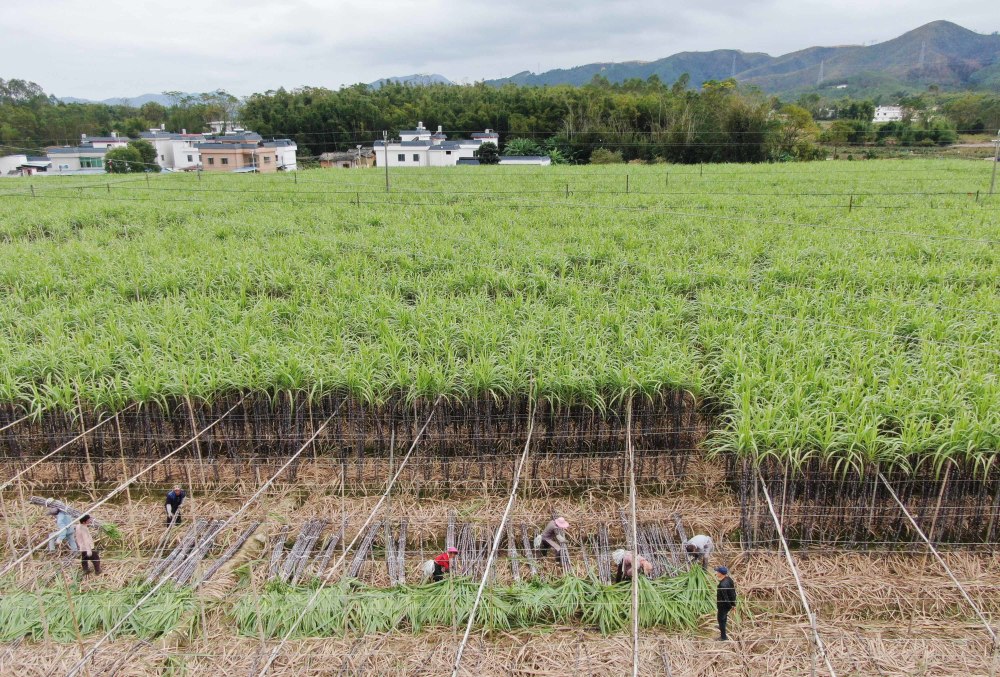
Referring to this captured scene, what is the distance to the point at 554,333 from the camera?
7.24 m

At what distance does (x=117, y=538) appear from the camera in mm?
5113

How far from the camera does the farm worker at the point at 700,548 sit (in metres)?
4.52

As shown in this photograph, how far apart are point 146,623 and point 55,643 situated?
22.5 inches

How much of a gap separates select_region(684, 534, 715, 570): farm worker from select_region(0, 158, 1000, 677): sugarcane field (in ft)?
0.07

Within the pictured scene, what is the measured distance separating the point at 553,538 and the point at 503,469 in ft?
3.13

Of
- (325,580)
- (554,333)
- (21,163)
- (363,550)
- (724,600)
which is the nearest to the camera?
(724,600)

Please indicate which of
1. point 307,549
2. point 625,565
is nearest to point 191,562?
point 307,549

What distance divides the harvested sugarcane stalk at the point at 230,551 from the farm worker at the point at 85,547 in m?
0.87

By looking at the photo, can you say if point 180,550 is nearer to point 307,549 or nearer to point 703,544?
point 307,549

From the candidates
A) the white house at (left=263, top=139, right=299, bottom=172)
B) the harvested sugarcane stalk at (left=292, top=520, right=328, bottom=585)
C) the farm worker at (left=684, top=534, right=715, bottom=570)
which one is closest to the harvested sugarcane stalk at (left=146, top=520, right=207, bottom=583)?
the harvested sugarcane stalk at (left=292, top=520, right=328, bottom=585)

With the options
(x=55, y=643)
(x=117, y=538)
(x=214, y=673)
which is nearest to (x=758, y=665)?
(x=214, y=673)

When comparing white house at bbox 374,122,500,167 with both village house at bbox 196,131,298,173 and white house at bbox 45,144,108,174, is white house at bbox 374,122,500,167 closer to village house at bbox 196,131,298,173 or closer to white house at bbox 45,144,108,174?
village house at bbox 196,131,298,173

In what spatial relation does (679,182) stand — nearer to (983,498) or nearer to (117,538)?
(983,498)

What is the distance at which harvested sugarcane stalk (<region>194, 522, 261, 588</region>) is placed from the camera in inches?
182
